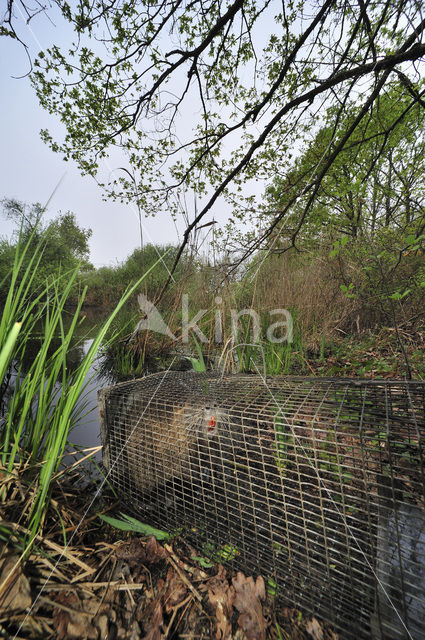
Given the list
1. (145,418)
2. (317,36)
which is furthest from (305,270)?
(145,418)

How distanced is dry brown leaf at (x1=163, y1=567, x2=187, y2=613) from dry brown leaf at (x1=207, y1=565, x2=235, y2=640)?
0.09 meters

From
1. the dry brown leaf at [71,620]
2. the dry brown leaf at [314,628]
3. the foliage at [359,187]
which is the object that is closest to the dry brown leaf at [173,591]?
the dry brown leaf at [71,620]

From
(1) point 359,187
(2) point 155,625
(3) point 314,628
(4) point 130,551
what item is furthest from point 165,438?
(1) point 359,187

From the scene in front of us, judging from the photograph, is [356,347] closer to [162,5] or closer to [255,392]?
[255,392]

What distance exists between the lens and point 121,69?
2338 mm

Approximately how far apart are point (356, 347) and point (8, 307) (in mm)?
3379

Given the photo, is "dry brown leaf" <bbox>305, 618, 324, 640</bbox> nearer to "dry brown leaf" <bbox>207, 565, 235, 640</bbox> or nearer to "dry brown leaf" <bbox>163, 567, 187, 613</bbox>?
"dry brown leaf" <bbox>207, 565, 235, 640</bbox>

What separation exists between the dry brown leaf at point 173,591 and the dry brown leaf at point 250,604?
17 cm

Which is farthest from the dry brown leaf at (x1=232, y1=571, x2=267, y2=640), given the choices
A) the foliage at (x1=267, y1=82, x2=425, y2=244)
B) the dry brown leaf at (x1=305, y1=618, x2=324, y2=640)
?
the foliage at (x1=267, y1=82, x2=425, y2=244)

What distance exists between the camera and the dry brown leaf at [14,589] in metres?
0.53

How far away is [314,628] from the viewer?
0.66m

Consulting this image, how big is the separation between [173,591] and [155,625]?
0.36ft

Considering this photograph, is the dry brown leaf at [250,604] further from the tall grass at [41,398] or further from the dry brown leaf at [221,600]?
the tall grass at [41,398]

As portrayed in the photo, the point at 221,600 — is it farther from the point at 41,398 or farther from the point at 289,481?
the point at 41,398
